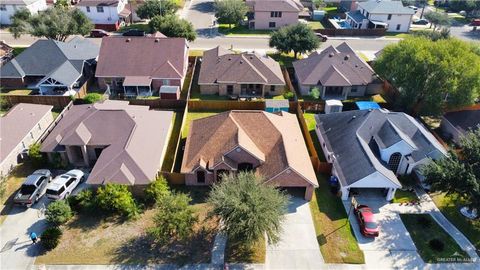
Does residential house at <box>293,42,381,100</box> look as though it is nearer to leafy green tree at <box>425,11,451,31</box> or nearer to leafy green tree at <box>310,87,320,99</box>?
leafy green tree at <box>310,87,320,99</box>

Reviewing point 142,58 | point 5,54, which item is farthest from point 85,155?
point 5,54

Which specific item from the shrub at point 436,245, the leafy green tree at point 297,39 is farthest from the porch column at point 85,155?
the leafy green tree at point 297,39

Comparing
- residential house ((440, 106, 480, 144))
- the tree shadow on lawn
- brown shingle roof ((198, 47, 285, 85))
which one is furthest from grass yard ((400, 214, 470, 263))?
brown shingle roof ((198, 47, 285, 85))

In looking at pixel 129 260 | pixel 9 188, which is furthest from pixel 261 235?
pixel 9 188

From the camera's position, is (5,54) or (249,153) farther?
(5,54)

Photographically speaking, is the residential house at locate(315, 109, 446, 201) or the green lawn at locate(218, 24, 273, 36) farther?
the green lawn at locate(218, 24, 273, 36)

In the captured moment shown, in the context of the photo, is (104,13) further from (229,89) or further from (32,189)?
(32,189)
